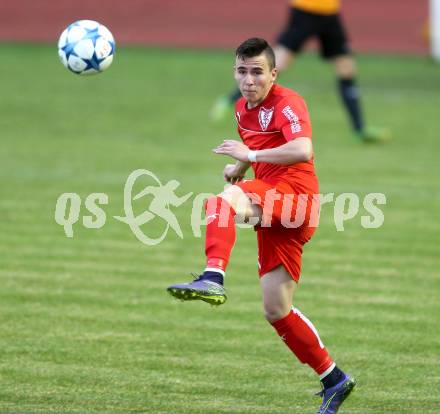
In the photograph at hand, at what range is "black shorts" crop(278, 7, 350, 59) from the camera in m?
15.5

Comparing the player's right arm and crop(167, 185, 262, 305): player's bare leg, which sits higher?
the player's right arm

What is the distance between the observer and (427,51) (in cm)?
2642

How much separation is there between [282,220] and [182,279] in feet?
11.9

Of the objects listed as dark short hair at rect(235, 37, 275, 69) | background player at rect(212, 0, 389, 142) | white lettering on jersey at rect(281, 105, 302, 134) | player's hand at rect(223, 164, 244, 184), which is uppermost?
background player at rect(212, 0, 389, 142)

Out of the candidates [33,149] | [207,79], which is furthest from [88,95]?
[33,149]

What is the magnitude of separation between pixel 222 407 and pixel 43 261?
4008 millimetres

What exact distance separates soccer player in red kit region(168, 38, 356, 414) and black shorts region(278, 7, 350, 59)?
30.9 ft

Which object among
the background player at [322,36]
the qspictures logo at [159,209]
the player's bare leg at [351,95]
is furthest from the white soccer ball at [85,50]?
the player's bare leg at [351,95]

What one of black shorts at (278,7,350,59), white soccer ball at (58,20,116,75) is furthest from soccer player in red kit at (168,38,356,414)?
black shorts at (278,7,350,59)

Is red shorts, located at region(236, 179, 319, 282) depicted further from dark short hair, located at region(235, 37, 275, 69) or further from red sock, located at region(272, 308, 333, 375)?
dark short hair, located at region(235, 37, 275, 69)

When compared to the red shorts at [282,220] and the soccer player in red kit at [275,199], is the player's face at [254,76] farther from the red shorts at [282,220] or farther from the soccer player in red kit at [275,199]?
the red shorts at [282,220]

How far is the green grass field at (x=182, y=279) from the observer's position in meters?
6.68

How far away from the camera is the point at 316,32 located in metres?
15.5

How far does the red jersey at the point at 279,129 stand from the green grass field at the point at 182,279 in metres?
1.33
